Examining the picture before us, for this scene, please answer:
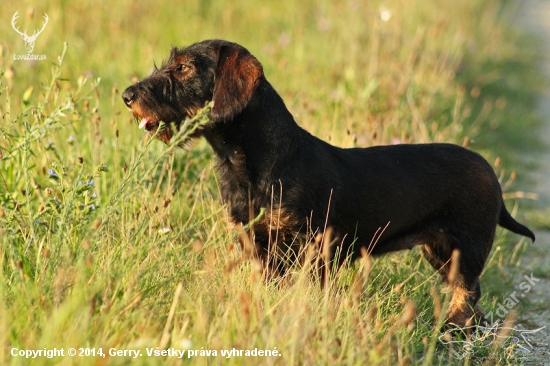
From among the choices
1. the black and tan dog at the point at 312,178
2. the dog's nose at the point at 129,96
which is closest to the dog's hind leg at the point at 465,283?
the black and tan dog at the point at 312,178

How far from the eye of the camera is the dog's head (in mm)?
3777

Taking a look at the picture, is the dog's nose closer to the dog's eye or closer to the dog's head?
the dog's head

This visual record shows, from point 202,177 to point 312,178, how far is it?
0.67 meters

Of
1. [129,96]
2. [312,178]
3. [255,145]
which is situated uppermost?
[129,96]

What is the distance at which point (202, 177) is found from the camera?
13.4 ft

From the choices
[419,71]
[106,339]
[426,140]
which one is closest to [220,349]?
[106,339]

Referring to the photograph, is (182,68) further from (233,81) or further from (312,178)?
(312,178)

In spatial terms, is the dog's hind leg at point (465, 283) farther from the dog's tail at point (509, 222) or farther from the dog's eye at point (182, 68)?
the dog's eye at point (182, 68)

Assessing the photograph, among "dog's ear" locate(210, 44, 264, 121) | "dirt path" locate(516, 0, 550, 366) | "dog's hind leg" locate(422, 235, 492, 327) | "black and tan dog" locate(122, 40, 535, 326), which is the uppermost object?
"dog's ear" locate(210, 44, 264, 121)

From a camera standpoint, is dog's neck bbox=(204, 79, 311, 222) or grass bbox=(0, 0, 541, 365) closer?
grass bbox=(0, 0, 541, 365)

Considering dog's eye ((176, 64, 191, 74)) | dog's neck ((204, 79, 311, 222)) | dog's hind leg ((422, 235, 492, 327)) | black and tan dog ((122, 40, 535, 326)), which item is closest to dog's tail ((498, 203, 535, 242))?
black and tan dog ((122, 40, 535, 326))

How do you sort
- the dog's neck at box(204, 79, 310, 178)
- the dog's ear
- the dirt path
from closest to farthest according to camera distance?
the dog's ear, the dog's neck at box(204, 79, 310, 178), the dirt path

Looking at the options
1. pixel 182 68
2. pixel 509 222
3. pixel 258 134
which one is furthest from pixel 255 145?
pixel 509 222

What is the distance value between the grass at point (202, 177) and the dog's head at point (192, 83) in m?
0.21
